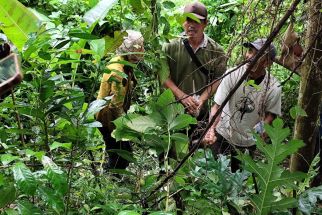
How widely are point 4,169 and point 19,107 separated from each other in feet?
0.74

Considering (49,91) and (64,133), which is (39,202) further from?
(49,91)

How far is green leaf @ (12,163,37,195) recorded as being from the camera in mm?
1278

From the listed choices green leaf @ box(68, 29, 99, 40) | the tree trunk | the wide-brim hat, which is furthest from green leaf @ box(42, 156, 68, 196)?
the wide-brim hat

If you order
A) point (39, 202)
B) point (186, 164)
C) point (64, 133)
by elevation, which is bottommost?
point (39, 202)

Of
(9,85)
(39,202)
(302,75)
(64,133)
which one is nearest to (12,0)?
(64,133)

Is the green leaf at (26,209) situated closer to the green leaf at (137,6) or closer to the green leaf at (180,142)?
the green leaf at (180,142)

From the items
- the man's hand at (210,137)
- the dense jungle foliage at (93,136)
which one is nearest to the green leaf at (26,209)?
the dense jungle foliage at (93,136)

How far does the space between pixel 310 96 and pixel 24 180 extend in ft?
5.67

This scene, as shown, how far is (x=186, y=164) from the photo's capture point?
1945mm

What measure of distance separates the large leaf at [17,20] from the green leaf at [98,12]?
18 cm

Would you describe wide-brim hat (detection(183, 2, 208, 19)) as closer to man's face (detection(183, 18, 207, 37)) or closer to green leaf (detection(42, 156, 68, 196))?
man's face (detection(183, 18, 207, 37))

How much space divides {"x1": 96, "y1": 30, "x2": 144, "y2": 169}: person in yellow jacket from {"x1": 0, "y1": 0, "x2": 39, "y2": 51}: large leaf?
0.65 metres

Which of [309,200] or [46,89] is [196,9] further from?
[46,89]

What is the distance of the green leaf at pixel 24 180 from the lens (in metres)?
1.28
